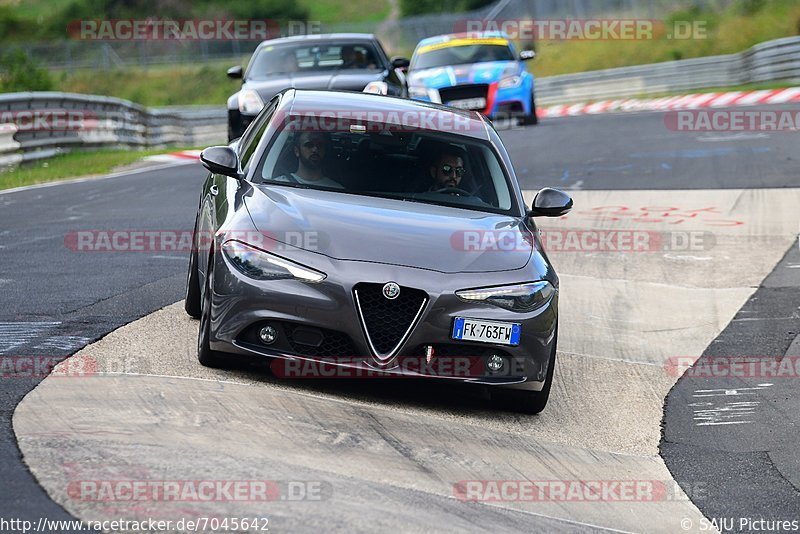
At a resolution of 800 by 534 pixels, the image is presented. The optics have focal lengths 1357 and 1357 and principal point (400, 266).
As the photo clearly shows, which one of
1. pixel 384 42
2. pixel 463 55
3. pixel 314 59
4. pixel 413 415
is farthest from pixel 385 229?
pixel 384 42

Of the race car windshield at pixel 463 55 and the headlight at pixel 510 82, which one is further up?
the race car windshield at pixel 463 55

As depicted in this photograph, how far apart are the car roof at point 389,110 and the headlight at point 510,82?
15551 millimetres

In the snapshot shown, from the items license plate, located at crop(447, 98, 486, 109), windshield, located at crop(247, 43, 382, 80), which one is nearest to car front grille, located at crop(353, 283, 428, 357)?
windshield, located at crop(247, 43, 382, 80)

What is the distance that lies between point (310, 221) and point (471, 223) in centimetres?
90

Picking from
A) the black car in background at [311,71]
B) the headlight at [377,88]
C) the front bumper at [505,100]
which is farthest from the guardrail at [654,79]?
the headlight at [377,88]

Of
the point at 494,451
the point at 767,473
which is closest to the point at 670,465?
the point at 767,473

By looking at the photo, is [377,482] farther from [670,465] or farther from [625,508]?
[670,465]

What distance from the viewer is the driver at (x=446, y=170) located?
7.69m

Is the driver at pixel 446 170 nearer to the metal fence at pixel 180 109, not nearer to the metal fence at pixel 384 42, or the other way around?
the metal fence at pixel 180 109

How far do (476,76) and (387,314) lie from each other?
58.5 feet

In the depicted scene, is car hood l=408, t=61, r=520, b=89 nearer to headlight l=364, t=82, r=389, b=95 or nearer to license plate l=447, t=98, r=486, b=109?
license plate l=447, t=98, r=486, b=109

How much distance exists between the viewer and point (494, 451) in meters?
6.07

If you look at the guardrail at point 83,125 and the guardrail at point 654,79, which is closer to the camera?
the guardrail at point 83,125

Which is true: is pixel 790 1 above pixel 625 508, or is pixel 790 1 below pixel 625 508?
below
